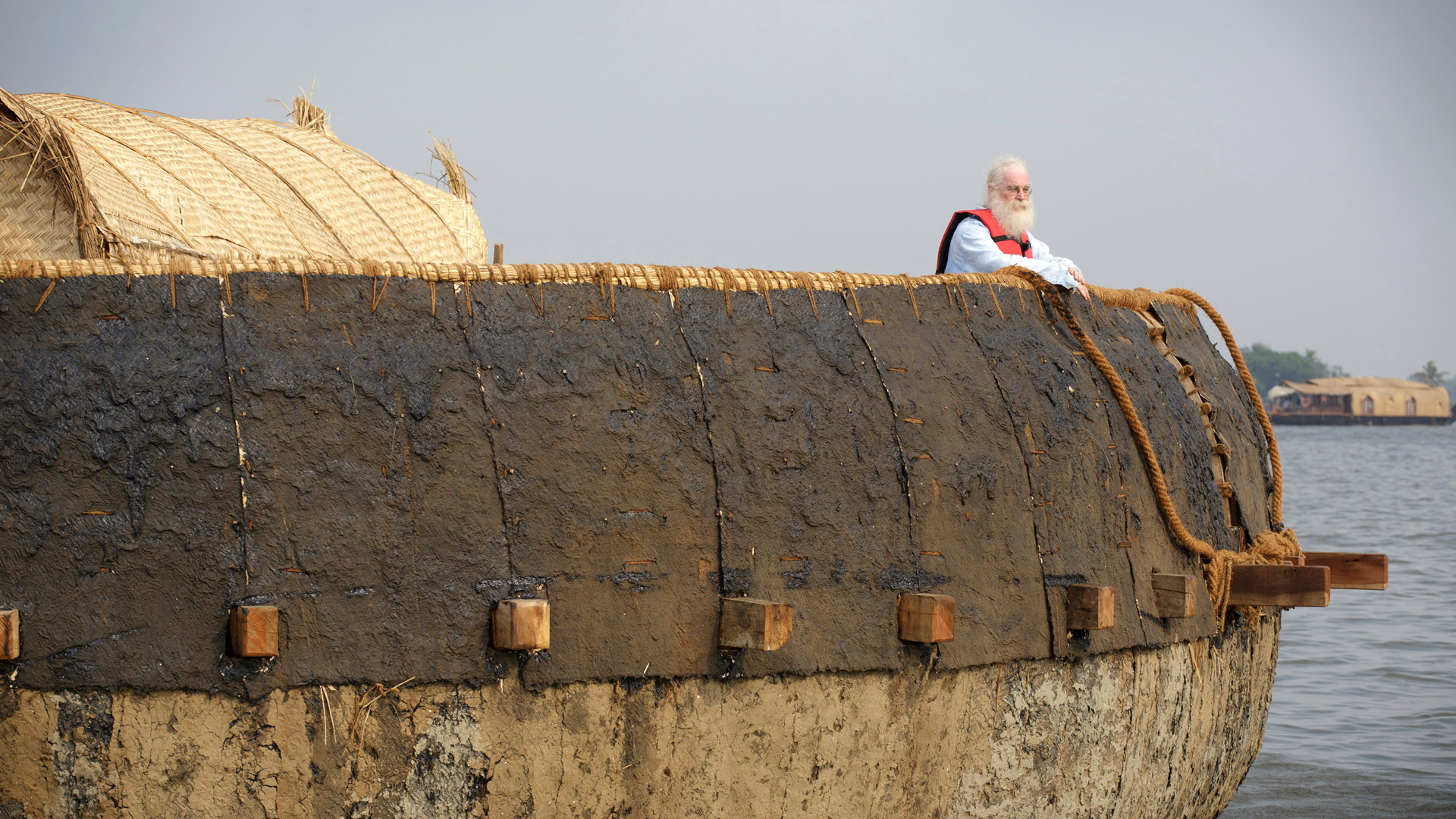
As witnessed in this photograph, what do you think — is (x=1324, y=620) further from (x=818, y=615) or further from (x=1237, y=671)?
(x=818, y=615)

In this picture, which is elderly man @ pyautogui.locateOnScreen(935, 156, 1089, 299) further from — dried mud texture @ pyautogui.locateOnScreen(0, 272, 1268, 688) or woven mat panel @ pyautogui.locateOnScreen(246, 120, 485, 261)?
woven mat panel @ pyautogui.locateOnScreen(246, 120, 485, 261)

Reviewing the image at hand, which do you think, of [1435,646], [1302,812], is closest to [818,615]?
[1302,812]

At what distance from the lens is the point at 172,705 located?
3205 millimetres

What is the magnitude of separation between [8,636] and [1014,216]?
3.75 m

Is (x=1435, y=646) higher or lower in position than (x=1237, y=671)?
lower

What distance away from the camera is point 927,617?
365cm

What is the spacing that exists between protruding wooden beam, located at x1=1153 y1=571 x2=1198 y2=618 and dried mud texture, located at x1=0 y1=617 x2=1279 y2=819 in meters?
0.19

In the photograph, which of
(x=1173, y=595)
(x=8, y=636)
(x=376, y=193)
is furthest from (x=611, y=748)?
(x=376, y=193)

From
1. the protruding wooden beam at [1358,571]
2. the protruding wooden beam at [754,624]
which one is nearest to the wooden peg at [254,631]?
the protruding wooden beam at [754,624]

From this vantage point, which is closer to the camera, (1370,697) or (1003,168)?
(1003,168)

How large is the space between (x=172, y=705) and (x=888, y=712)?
6.49ft

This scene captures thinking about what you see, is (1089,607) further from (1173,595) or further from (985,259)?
(985,259)

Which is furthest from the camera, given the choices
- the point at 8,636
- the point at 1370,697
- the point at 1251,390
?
the point at 1370,697

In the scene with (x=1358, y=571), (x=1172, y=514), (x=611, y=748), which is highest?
(x=1172, y=514)
